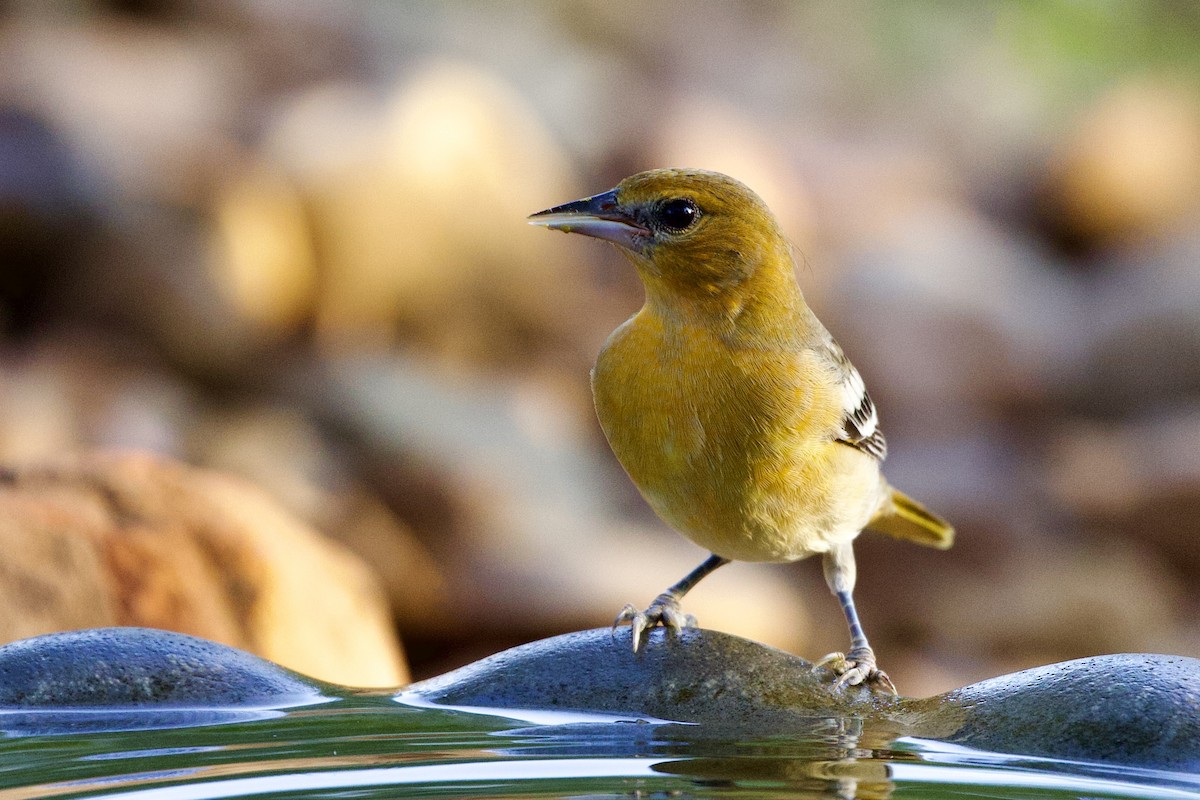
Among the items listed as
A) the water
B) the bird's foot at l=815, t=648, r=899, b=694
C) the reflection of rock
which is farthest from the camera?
the reflection of rock

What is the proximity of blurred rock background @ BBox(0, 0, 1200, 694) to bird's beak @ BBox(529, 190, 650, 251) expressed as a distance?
18.9 ft

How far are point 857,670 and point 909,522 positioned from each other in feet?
5.25

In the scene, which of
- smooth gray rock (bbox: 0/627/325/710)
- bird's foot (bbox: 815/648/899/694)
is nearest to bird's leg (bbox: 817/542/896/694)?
bird's foot (bbox: 815/648/899/694)

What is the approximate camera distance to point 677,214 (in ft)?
15.6

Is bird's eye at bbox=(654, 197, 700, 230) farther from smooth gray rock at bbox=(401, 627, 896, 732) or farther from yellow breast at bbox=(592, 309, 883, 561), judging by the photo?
smooth gray rock at bbox=(401, 627, 896, 732)

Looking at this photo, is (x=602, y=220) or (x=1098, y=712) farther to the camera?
(x=602, y=220)

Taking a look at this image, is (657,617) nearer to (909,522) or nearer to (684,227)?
(684,227)

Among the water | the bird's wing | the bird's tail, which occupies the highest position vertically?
the bird's wing

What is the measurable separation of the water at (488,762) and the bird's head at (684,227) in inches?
54.1

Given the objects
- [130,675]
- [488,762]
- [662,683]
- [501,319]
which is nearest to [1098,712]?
[662,683]

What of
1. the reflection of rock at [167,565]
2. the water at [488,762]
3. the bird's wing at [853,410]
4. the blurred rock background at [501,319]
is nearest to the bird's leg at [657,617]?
the water at [488,762]

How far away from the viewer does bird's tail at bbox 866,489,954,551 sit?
5.96 metres

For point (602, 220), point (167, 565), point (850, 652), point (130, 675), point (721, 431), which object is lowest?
point (130, 675)

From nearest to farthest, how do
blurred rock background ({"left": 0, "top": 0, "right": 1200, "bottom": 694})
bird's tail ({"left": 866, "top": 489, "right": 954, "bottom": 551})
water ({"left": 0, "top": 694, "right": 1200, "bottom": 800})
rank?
water ({"left": 0, "top": 694, "right": 1200, "bottom": 800}), bird's tail ({"left": 866, "top": 489, "right": 954, "bottom": 551}), blurred rock background ({"left": 0, "top": 0, "right": 1200, "bottom": 694})
